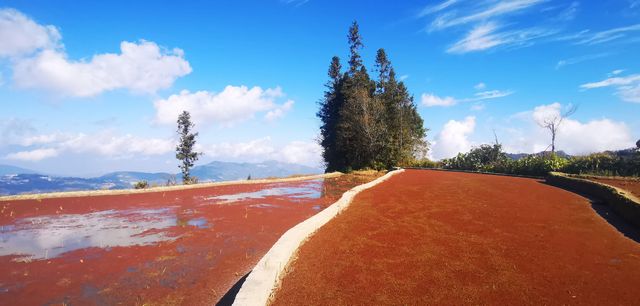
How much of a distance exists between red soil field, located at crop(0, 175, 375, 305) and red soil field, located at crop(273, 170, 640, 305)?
1573 millimetres

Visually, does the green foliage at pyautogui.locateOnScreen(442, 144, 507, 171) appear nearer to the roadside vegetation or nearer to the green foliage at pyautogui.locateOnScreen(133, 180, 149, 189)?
the roadside vegetation

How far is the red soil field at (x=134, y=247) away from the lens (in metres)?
5.46

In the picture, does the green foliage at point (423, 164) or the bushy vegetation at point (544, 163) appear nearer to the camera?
the bushy vegetation at point (544, 163)

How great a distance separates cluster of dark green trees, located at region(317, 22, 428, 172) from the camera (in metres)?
32.9

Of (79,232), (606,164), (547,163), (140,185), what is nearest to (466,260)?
(79,232)

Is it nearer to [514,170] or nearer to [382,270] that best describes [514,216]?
[382,270]

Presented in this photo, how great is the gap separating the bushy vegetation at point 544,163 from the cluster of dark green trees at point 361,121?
254 inches

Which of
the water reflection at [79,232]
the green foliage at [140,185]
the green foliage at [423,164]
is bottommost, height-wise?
the water reflection at [79,232]

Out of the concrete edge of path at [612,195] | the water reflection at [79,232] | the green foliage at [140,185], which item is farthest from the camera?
the green foliage at [140,185]

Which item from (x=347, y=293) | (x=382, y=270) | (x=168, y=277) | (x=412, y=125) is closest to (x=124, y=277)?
(x=168, y=277)

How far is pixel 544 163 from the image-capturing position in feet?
82.3

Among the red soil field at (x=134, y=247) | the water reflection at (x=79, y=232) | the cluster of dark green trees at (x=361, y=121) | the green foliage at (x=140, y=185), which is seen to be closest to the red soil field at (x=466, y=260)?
Answer: the red soil field at (x=134, y=247)

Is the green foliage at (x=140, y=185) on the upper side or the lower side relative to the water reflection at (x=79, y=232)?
upper

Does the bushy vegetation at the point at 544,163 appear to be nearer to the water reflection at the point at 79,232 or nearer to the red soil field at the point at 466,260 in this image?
the red soil field at the point at 466,260
